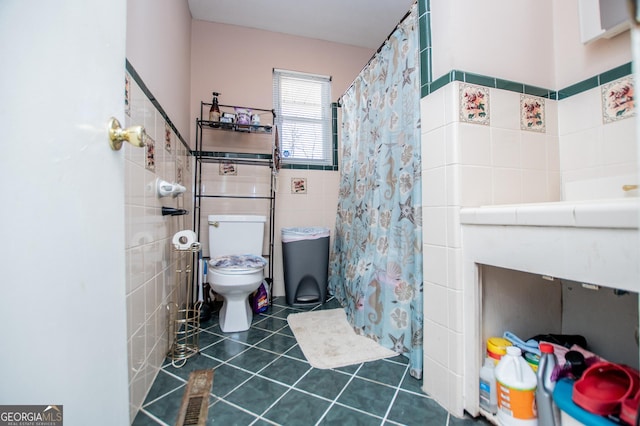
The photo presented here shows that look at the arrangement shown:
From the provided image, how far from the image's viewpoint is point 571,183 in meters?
1.10

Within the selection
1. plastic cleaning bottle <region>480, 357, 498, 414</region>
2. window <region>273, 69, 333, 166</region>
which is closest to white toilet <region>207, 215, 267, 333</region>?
window <region>273, 69, 333, 166</region>

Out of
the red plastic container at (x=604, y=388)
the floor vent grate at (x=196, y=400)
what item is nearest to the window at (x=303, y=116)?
the floor vent grate at (x=196, y=400)

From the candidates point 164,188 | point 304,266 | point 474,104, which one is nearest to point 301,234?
point 304,266

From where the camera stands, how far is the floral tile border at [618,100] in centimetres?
98

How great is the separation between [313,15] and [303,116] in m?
0.81

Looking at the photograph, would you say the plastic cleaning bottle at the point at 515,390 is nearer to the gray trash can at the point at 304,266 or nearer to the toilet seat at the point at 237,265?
the toilet seat at the point at 237,265

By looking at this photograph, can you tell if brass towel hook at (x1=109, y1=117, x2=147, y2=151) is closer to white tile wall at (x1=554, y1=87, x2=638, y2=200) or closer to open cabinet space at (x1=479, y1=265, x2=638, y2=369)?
open cabinet space at (x1=479, y1=265, x2=638, y2=369)

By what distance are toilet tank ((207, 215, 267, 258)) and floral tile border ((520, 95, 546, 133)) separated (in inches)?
66.5

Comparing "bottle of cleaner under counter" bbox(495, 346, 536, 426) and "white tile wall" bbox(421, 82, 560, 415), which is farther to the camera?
"white tile wall" bbox(421, 82, 560, 415)

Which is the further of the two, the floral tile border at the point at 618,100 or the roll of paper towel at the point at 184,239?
the roll of paper towel at the point at 184,239

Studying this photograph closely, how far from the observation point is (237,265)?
166 centimetres

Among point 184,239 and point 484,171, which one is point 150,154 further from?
point 484,171

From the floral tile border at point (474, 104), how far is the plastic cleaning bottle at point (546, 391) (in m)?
0.80

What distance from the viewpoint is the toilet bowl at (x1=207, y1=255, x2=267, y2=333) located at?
1589mm
